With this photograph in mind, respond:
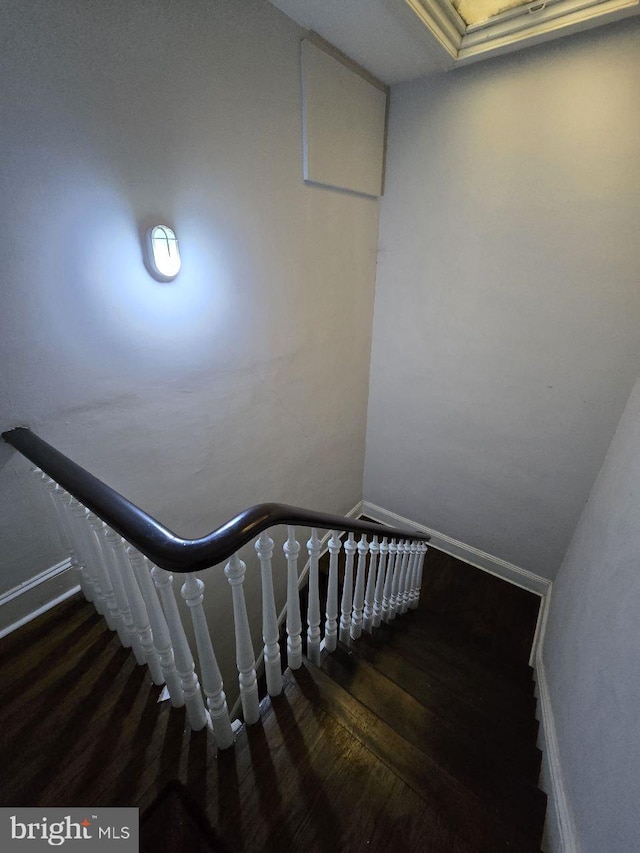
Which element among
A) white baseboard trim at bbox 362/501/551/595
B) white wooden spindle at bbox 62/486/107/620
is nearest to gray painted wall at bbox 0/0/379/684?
white wooden spindle at bbox 62/486/107/620

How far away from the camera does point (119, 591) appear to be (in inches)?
44.7

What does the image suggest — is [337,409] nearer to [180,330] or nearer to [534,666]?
[180,330]

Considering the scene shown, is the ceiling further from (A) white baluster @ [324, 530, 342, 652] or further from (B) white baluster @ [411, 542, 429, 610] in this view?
(B) white baluster @ [411, 542, 429, 610]

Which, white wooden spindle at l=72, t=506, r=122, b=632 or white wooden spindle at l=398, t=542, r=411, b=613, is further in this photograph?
white wooden spindle at l=398, t=542, r=411, b=613

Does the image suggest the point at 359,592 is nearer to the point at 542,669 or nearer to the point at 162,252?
the point at 542,669

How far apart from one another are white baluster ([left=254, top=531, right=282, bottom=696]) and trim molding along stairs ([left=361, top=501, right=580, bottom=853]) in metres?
1.10

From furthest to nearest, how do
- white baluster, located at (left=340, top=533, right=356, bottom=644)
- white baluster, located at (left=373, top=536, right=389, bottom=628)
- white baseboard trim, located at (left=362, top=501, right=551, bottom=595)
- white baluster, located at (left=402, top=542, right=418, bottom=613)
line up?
white baseboard trim, located at (left=362, top=501, right=551, bottom=595) < white baluster, located at (left=402, top=542, right=418, bottom=613) < white baluster, located at (left=373, top=536, right=389, bottom=628) < white baluster, located at (left=340, top=533, right=356, bottom=644)

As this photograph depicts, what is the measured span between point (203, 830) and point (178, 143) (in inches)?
88.1

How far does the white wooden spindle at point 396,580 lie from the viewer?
90.0 inches

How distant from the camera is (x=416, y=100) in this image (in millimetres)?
2342

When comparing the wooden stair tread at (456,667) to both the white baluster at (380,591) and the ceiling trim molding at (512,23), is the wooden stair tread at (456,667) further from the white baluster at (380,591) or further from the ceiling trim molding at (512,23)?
the ceiling trim molding at (512,23)

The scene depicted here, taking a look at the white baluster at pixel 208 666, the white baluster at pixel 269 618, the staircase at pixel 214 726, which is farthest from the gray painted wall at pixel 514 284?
the white baluster at pixel 208 666

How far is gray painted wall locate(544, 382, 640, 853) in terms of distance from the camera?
1.03 metres

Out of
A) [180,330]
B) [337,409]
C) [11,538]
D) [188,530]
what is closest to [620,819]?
[188,530]
